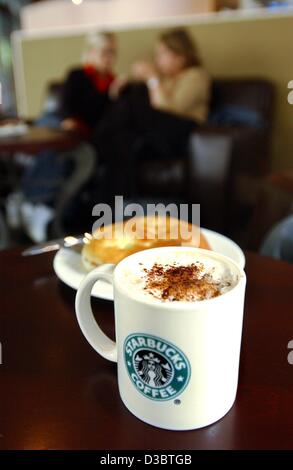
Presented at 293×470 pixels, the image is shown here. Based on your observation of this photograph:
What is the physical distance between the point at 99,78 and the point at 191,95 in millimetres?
554

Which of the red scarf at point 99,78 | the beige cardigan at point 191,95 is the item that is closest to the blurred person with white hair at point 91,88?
the red scarf at point 99,78

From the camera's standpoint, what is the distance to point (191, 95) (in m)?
2.34

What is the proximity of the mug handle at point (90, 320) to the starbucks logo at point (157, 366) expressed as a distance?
2.5 inches

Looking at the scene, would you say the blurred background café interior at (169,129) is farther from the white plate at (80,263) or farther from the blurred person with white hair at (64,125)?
the white plate at (80,263)

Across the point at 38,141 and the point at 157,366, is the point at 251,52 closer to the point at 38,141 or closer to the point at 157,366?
the point at 38,141

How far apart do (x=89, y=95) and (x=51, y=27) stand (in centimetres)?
170

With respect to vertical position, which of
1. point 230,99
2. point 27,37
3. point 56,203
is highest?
point 27,37

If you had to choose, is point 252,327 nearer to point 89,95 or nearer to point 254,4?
point 89,95

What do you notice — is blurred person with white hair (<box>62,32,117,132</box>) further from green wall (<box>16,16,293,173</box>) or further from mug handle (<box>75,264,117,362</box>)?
mug handle (<box>75,264,117,362</box>)

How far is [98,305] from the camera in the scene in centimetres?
57

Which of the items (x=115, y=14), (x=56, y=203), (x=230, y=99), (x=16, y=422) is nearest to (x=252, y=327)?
(x=16, y=422)

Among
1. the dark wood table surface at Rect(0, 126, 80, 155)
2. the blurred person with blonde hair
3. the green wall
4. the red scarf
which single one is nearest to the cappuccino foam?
the dark wood table surface at Rect(0, 126, 80, 155)

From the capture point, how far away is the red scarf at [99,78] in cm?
247
